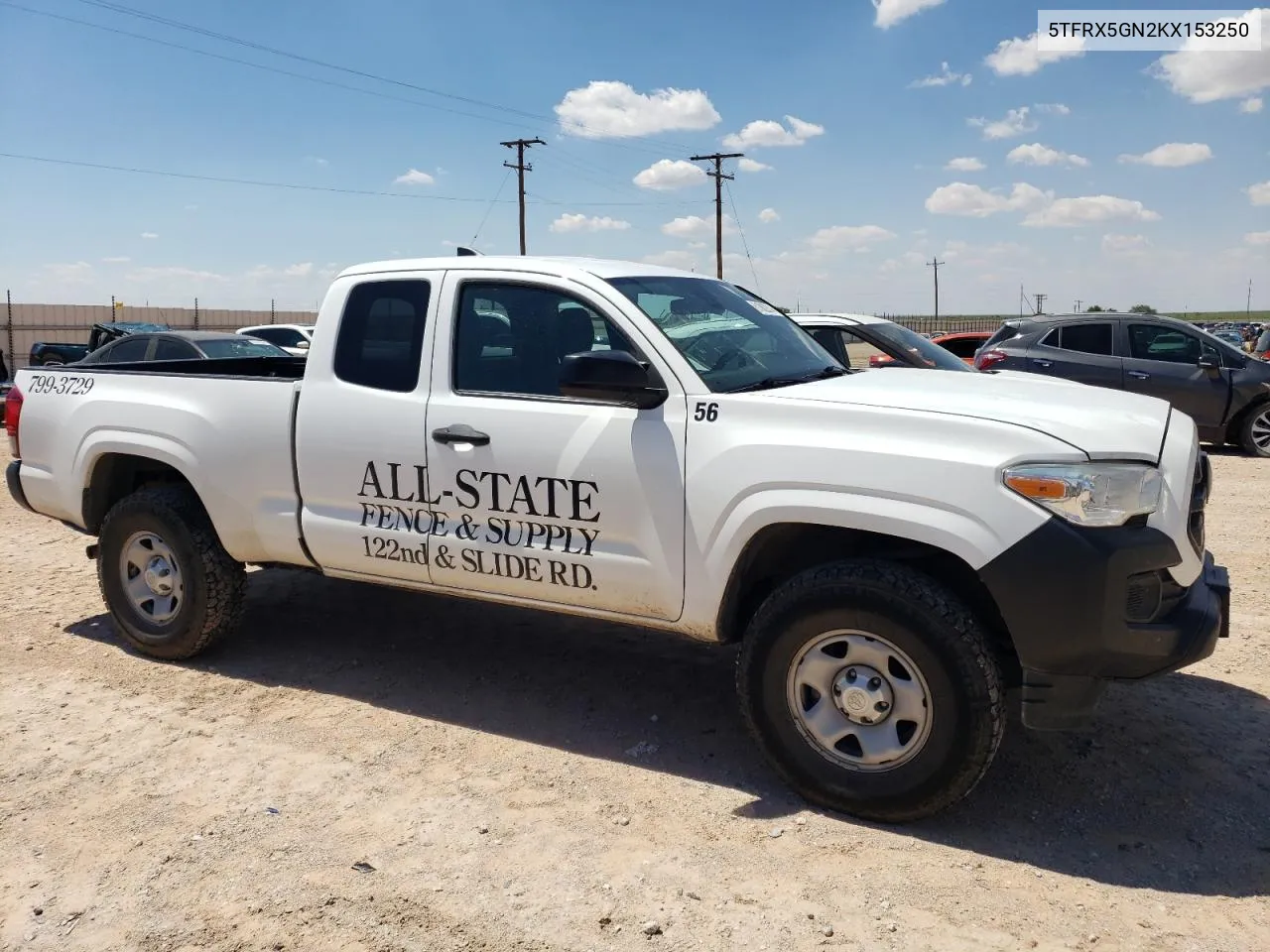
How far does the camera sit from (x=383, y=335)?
4.57 meters

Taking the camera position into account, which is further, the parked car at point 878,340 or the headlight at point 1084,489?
the parked car at point 878,340

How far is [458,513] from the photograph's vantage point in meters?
4.27

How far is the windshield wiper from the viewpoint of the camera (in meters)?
3.95

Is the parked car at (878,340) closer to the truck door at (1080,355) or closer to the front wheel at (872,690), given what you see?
the truck door at (1080,355)

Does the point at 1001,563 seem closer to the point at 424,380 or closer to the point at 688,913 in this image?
the point at 688,913

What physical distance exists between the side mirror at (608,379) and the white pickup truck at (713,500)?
0.03 ft

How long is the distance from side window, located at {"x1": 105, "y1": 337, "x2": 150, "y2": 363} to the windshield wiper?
40.2 ft

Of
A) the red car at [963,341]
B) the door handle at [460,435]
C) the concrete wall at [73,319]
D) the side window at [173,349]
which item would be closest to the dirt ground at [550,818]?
the door handle at [460,435]

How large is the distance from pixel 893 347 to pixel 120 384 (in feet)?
19.7

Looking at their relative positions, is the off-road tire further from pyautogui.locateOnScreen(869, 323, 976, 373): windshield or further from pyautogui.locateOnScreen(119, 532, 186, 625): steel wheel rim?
pyautogui.locateOnScreen(869, 323, 976, 373): windshield

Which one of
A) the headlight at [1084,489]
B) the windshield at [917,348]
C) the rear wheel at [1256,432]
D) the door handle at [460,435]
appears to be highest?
the windshield at [917,348]

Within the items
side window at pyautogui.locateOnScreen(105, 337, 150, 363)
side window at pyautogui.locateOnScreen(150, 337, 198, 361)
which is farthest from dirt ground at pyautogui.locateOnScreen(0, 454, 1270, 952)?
side window at pyautogui.locateOnScreen(105, 337, 150, 363)

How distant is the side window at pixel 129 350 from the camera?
46.6ft

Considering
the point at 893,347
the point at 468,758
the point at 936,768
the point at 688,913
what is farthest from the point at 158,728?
the point at 893,347
